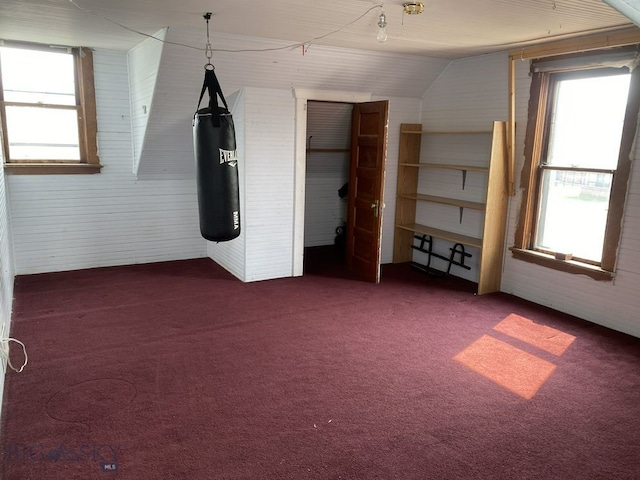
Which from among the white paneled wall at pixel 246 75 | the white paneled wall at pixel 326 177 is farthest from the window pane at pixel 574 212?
the white paneled wall at pixel 326 177

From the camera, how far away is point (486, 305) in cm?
473

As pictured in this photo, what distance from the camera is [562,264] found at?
14.8 ft

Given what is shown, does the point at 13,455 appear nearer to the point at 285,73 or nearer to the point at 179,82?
the point at 179,82

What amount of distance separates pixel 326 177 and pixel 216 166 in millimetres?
3715

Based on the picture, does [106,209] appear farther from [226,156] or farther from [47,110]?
[226,156]

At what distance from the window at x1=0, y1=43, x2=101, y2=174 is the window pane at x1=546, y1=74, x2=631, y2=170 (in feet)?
15.7

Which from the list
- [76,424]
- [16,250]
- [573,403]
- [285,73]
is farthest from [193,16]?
[573,403]

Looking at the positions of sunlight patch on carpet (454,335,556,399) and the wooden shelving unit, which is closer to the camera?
sunlight patch on carpet (454,335,556,399)

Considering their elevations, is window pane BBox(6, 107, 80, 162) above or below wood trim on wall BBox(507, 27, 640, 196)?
below

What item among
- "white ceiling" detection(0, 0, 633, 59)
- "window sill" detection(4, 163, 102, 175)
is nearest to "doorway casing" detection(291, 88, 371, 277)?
"white ceiling" detection(0, 0, 633, 59)

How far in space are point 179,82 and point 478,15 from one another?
2.72 m

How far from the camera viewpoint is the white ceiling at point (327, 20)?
127 inches

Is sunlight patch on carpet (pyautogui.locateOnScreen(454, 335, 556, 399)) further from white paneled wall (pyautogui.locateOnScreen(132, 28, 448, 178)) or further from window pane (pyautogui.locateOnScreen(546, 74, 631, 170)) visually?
white paneled wall (pyautogui.locateOnScreen(132, 28, 448, 178))

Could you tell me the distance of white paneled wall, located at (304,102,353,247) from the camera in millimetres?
6363
